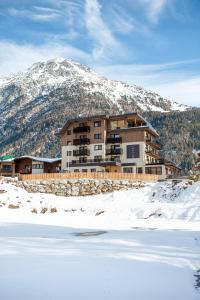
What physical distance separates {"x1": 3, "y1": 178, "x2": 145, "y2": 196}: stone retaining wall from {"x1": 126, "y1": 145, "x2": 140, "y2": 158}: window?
834 inches

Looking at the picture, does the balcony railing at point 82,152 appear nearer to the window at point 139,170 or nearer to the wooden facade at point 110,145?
the wooden facade at point 110,145

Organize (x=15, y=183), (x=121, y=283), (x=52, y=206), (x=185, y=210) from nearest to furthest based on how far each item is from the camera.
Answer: (x=121, y=283) < (x=185, y=210) < (x=52, y=206) < (x=15, y=183)

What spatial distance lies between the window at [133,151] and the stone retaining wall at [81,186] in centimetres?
2119

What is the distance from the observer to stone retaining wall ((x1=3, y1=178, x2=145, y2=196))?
45.8 meters

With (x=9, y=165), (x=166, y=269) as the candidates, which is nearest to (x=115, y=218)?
(x=166, y=269)

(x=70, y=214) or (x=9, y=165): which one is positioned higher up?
(x=9, y=165)

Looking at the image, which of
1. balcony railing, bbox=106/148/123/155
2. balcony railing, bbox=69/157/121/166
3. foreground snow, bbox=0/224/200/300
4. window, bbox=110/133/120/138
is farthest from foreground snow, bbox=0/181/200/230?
window, bbox=110/133/120/138

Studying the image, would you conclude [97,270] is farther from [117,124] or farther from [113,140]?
[117,124]

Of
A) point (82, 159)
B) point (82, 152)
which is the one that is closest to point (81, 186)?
point (82, 152)

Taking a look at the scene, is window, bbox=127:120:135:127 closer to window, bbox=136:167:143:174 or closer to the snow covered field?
window, bbox=136:167:143:174

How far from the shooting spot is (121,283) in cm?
843

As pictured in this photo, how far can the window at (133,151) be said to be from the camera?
2660 inches

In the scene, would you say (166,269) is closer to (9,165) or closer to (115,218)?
(115,218)

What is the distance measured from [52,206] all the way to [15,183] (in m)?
12.6
